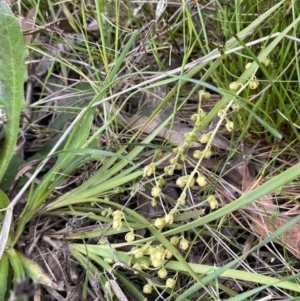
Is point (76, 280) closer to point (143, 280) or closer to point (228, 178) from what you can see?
point (143, 280)

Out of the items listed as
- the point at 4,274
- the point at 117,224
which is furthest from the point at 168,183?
the point at 4,274

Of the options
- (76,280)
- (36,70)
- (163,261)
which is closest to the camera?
(163,261)

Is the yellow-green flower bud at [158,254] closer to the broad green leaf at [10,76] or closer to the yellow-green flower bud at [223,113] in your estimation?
the yellow-green flower bud at [223,113]

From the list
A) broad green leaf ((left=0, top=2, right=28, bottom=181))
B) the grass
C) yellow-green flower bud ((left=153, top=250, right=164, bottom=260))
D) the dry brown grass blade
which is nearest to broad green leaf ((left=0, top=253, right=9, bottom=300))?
the grass

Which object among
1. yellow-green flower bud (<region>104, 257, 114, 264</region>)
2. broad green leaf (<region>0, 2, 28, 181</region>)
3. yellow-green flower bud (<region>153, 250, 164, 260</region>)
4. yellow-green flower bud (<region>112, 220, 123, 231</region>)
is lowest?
yellow-green flower bud (<region>104, 257, 114, 264</region>)

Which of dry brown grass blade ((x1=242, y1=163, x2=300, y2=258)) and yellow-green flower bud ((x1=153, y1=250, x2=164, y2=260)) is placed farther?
dry brown grass blade ((x1=242, y1=163, x2=300, y2=258))

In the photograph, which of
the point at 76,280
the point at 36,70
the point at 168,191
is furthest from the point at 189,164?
the point at 36,70

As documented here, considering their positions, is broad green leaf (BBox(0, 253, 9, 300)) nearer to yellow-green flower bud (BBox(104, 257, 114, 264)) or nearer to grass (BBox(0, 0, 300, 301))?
grass (BBox(0, 0, 300, 301))
